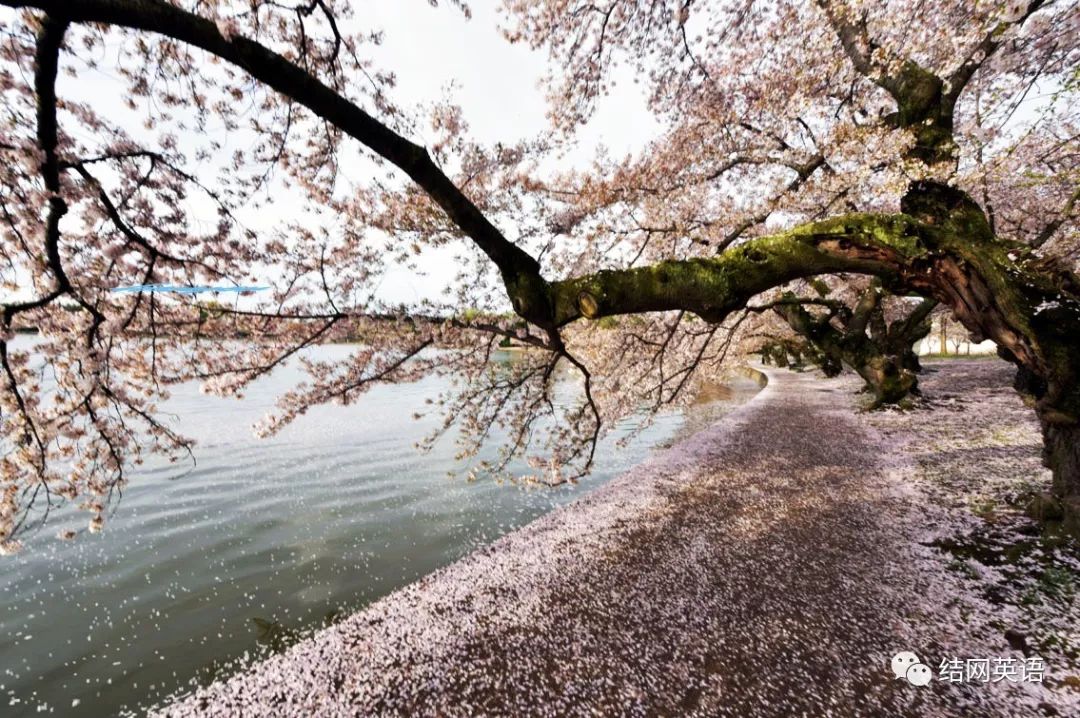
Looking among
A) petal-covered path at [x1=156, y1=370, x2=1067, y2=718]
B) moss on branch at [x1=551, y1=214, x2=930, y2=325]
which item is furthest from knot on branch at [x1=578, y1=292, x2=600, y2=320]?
petal-covered path at [x1=156, y1=370, x2=1067, y2=718]

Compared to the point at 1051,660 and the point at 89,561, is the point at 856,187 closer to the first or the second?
the point at 1051,660

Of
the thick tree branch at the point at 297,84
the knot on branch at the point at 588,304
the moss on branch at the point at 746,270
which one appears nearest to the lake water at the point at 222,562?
the thick tree branch at the point at 297,84

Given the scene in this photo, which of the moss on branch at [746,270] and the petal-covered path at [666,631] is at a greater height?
the moss on branch at [746,270]

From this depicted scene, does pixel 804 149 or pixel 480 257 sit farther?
pixel 804 149

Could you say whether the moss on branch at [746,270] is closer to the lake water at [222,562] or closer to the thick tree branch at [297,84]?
the thick tree branch at [297,84]

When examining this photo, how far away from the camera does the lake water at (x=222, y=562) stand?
17.6 ft

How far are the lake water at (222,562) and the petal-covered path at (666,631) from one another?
1.41 metres

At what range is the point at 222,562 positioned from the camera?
316 inches

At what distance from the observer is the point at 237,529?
31.2ft

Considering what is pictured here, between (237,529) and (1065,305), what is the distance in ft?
47.5

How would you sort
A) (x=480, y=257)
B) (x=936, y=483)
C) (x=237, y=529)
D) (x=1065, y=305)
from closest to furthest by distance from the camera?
(x=1065, y=305) < (x=480, y=257) < (x=936, y=483) < (x=237, y=529)

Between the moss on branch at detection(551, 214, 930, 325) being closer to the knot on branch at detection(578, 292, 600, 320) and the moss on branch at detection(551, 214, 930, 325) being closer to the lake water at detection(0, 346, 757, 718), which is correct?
the knot on branch at detection(578, 292, 600, 320)

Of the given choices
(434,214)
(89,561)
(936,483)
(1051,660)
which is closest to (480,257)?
(434,214)

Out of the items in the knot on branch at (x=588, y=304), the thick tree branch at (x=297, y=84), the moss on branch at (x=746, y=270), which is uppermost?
the thick tree branch at (x=297, y=84)
